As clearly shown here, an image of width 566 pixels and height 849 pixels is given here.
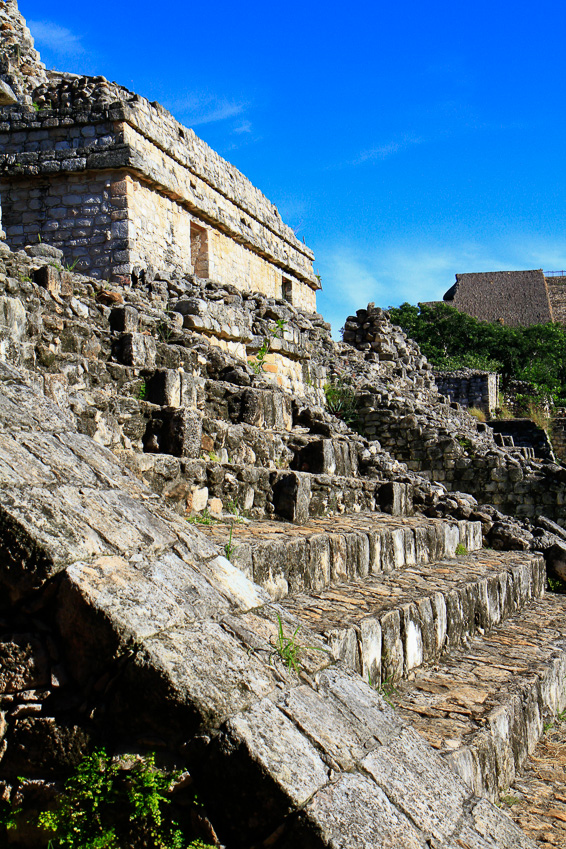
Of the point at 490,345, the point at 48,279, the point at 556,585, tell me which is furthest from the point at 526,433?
the point at 490,345

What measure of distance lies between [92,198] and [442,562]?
22.0ft

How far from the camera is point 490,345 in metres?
32.1

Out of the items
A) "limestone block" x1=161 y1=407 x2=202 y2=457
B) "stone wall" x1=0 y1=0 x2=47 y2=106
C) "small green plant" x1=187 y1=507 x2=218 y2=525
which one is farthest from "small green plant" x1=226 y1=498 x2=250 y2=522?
"stone wall" x1=0 y1=0 x2=47 y2=106

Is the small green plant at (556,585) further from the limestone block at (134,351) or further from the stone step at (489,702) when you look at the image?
the limestone block at (134,351)

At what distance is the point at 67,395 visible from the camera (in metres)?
3.98

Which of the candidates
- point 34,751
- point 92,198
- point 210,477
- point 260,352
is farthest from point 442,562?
point 92,198

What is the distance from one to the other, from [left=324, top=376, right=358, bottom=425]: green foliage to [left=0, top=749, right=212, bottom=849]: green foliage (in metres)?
8.90

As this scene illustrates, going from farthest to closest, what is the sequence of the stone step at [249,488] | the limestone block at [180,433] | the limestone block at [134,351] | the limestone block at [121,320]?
the limestone block at [121,320]
the limestone block at [134,351]
the limestone block at [180,433]
the stone step at [249,488]

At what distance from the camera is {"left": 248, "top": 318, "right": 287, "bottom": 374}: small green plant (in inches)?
301

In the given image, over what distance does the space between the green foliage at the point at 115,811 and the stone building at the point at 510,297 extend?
39882 millimetres

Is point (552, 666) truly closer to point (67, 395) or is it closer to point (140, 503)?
point (140, 503)

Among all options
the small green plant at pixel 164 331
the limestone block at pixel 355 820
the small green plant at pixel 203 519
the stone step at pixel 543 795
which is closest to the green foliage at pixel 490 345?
the small green plant at pixel 164 331

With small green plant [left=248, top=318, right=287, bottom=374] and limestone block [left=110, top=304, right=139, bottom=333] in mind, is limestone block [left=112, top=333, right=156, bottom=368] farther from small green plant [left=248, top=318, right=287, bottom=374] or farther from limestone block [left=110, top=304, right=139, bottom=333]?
small green plant [left=248, top=318, right=287, bottom=374]

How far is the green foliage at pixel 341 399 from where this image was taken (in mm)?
10680
